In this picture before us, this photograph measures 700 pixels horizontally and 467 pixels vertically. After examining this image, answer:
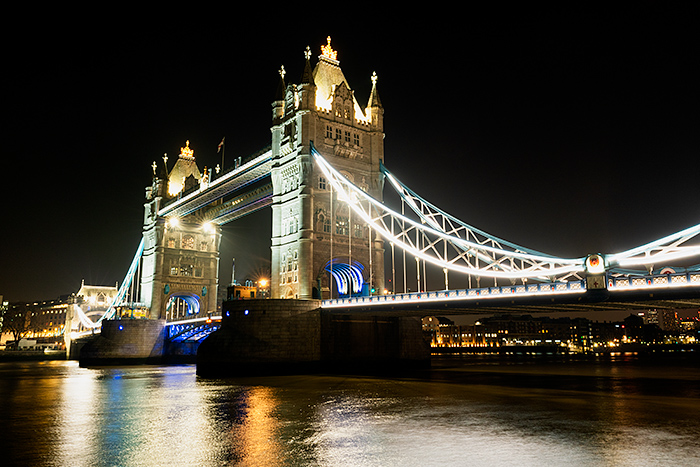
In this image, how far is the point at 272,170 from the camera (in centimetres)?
5128

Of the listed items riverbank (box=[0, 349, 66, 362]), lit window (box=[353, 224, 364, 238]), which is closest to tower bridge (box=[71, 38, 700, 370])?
lit window (box=[353, 224, 364, 238])

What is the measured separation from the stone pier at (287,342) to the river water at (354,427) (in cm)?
1012

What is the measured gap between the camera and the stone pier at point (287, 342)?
38.9 meters

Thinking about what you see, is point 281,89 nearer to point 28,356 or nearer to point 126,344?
point 126,344

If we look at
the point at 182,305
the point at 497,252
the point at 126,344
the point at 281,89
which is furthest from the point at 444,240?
the point at 182,305

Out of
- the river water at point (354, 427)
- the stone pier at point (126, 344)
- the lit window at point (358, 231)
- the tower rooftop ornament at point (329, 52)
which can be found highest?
the tower rooftop ornament at point (329, 52)

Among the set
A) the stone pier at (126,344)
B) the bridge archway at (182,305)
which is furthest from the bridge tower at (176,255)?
the stone pier at (126,344)

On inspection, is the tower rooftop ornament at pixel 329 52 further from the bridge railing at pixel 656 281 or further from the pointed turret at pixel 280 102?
the bridge railing at pixel 656 281

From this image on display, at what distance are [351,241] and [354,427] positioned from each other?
34.0 m

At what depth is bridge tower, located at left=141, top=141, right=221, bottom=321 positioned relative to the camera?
2849 inches

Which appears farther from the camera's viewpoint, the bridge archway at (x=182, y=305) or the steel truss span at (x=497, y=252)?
the bridge archway at (x=182, y=305)

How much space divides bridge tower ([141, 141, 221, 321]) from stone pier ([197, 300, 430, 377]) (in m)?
34.2

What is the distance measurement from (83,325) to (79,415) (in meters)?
80.5

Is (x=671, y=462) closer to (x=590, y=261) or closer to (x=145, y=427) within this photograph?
(x=145, y=427)
